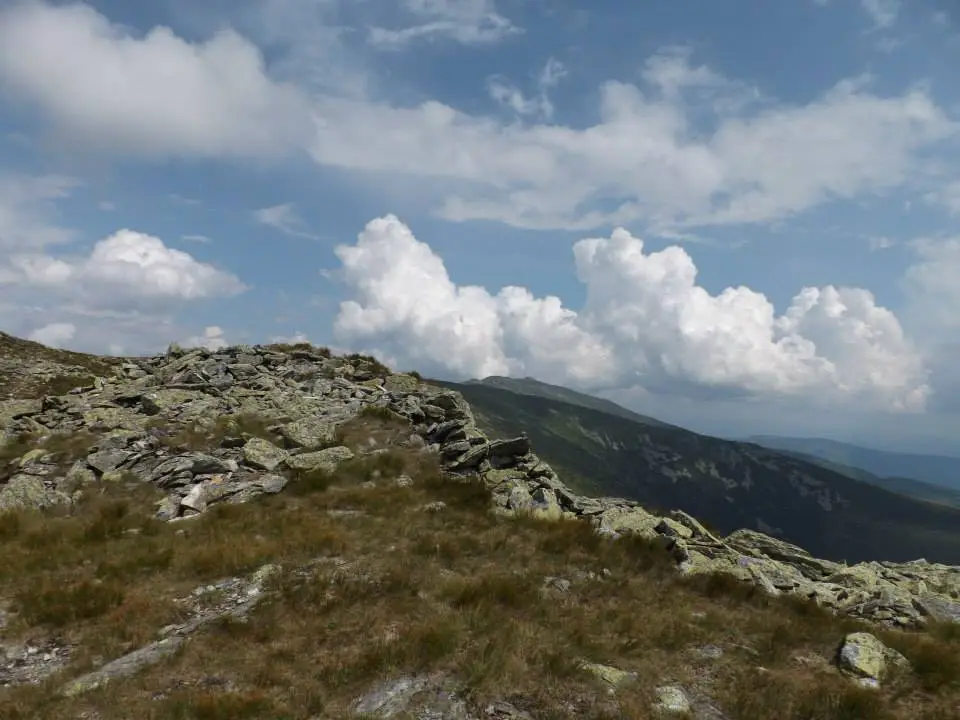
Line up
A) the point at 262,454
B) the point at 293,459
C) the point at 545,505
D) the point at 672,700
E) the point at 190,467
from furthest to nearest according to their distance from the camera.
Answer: the point at 262,454 < the point at 293,459 < the point at 190,467 < the point at 545,505 < the point at 672,700

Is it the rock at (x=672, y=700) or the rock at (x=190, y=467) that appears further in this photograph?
the rock at (x=190, y=467)

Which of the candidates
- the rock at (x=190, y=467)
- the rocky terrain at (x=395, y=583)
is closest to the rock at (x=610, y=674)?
the rocky terrain at (x=395, y=583)

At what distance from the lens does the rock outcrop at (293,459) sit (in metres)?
19.3

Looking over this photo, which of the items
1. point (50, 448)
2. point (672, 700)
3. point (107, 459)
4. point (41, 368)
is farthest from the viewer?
point (41, 368)

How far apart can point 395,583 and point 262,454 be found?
45.8ft

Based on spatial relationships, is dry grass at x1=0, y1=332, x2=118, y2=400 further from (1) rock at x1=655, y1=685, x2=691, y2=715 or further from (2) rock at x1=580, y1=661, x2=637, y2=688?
(1) rock at x1=655, y1=685, x2=691, y2=715

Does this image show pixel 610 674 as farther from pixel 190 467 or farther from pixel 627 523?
pixel 190 467

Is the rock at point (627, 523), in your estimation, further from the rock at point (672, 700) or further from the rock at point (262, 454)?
the rock at point (262, 454)

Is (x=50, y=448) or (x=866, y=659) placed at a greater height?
(x=50, y=448)

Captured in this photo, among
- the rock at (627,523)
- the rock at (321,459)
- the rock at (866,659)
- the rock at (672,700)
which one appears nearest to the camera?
the rock at (672,700)

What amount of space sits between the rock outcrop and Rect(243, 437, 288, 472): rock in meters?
0.08

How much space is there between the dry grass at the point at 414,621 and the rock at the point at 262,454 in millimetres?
4426

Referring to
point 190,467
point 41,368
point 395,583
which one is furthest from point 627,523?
point 41,368

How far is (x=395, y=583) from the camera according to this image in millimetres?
14195
